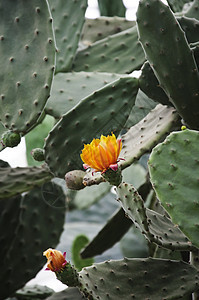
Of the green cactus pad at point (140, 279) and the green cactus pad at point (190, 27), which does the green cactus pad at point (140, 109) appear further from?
the green cactus pad at point (140, 279)

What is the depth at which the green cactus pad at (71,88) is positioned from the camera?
4.63 ft

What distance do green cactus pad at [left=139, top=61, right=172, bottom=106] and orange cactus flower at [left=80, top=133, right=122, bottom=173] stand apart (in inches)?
13.5

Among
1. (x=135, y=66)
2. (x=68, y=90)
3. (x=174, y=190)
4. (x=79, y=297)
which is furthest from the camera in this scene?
(x=135, y=66)

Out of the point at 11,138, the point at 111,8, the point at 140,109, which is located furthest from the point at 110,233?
the point at 111,8

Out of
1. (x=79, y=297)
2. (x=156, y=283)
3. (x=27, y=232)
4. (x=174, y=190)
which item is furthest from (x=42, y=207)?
(x=174, y=190)

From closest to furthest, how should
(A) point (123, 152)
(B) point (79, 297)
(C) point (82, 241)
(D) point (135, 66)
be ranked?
(A) point (123, 152), (B) point (79, 297), (D) point (135, 66), (C) point (82, 241)

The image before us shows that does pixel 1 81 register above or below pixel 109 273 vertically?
above

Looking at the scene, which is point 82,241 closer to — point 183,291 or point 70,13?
point 70,13

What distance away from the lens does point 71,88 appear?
1.46m

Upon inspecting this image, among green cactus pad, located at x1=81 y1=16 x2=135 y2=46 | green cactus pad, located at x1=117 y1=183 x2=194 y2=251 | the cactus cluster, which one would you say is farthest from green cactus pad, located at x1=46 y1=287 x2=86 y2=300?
green cactus pad, located at x1=81 y1=16 x2=135 y2=46

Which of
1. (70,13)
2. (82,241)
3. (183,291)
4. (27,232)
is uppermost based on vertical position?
(70,13)

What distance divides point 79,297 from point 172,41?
23.4 inches

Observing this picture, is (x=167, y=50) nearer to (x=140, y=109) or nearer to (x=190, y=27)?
(x=190, y=27)

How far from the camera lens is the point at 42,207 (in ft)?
5.36
